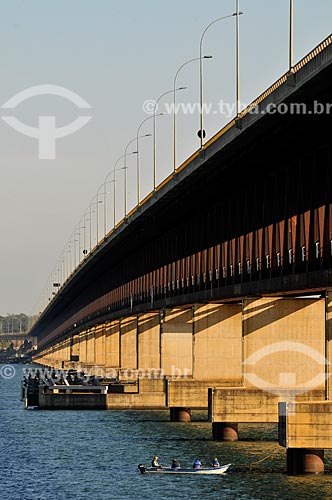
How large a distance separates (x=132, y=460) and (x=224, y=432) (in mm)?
7456

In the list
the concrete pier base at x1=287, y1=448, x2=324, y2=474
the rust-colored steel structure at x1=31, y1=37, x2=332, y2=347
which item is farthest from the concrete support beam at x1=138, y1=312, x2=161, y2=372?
the concrete pier base at x1=287, y1=448, x2=324, y2=474

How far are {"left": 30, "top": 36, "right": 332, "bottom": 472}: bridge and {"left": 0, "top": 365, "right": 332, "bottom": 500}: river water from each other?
2.32 meters

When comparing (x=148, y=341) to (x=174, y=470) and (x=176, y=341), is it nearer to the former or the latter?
(x=176, y=341)

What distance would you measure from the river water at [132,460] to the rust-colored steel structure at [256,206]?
933 cm

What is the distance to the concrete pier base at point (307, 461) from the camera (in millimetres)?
62175

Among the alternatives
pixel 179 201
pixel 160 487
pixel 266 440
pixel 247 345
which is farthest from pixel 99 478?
pixel 179 201

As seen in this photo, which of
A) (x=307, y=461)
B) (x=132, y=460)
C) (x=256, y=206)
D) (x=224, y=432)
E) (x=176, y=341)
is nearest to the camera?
(x=307, y=461)

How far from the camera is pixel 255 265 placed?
236 ft

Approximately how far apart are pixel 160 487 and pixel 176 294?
3506 centimetres

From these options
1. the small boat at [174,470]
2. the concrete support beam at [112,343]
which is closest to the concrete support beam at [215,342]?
the small boat at [174,470]

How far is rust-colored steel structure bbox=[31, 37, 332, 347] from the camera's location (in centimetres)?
5431

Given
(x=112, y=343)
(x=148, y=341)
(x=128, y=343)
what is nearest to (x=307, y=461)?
(x=148, y=341)

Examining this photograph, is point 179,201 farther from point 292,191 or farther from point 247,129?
point 247,129

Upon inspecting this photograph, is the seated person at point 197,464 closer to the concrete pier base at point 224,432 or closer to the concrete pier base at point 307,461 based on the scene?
the concrete pier base at point 307,461
